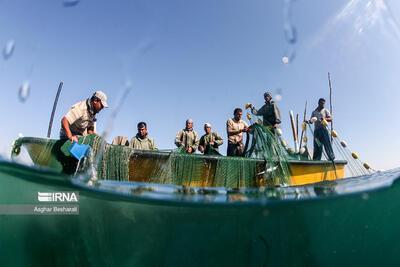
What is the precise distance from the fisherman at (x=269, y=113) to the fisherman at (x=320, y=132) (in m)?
1.10

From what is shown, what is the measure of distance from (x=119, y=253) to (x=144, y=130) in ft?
10.1

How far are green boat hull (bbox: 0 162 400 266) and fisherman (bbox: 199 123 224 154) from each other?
1912mm

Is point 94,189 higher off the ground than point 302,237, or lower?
higher

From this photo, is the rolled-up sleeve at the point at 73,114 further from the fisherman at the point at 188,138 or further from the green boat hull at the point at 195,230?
the fisherman at the point at 188,138

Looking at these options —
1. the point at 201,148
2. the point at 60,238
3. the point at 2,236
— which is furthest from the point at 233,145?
the point at 2,236

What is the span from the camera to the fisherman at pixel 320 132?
6431 mm

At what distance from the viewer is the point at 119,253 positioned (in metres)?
4.78

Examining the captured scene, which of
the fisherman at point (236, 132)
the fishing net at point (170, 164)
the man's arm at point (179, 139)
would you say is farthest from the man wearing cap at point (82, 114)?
the fisherman at point (236, 132)

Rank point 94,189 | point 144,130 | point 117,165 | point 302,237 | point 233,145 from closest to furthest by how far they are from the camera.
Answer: point 117,165 → point 94,189 → point 302,237 → point 144,130 → point 233,145

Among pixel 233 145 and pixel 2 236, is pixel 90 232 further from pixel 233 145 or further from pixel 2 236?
pixel 233 145

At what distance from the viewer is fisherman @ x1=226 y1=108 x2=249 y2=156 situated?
21.6 feet

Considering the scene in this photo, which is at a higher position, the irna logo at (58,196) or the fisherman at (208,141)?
the fisherman at (208,141)

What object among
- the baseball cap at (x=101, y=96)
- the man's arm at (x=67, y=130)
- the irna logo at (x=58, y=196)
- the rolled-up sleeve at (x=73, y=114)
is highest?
the baseball cap at (x=101, y=96)

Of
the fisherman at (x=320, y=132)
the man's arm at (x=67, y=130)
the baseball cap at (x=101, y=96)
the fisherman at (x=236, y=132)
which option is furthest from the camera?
the fisherman at (x=236, y=132)
